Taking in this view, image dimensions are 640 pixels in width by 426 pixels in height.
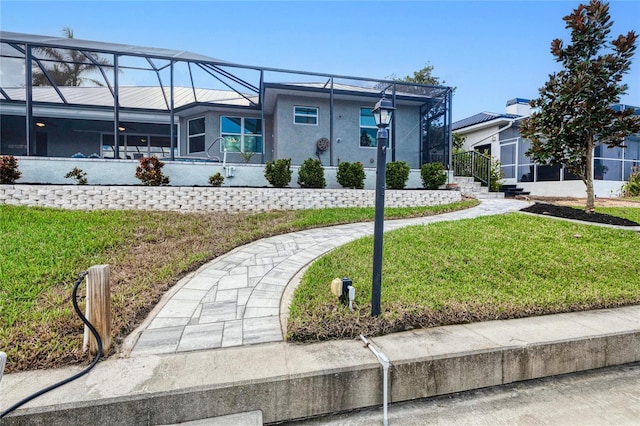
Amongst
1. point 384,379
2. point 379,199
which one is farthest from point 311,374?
point 379,199

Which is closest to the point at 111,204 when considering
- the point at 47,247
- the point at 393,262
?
the point at 47,247

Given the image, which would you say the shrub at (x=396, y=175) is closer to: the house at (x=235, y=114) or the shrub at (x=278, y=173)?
the house at (x=235, y=114)

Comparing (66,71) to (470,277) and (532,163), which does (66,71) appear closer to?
(470,277)

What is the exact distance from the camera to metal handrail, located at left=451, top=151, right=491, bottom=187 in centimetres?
1172

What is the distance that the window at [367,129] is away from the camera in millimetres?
12125

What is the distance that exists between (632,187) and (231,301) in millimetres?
14770

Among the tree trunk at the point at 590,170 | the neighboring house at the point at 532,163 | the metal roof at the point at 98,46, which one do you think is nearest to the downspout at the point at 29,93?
the metal roof at the point at 98,46

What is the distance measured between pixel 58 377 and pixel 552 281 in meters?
4.70

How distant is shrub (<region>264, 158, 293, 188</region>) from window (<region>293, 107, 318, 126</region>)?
11.9ft

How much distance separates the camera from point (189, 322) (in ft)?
9.37

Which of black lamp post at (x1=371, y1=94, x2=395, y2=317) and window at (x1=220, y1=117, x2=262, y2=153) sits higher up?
window at (x1=220, y1=117, x2=262, y2=153)

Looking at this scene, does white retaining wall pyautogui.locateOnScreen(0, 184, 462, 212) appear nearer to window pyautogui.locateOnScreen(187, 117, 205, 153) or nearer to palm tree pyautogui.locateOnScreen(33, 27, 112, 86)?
window pyautogui.locateOnScreen(187, 117, 205, 153)

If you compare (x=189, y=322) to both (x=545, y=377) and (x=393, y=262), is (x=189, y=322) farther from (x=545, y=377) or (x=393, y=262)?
(x=545, y=377)

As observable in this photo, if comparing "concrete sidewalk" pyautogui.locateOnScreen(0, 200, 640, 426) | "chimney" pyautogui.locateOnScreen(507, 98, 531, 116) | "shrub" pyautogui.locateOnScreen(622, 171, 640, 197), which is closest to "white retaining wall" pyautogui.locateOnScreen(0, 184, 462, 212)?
"concrete sidewalk" pyautogui.locateOnScreen(0, 200, 640, 426)
